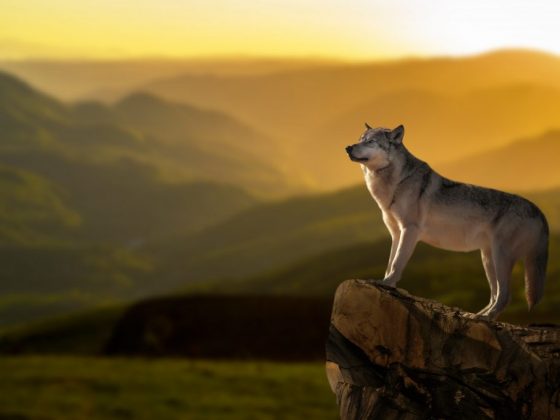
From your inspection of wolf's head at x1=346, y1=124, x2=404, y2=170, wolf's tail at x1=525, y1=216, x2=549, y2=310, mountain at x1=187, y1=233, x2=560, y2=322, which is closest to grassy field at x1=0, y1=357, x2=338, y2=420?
mountain at x1=187, y1=233, x2=560, y2=322

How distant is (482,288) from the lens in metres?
72.3

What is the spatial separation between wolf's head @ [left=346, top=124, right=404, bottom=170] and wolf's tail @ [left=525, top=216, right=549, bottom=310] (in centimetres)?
288

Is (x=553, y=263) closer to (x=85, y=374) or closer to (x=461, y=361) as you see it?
(x=85, y=374)

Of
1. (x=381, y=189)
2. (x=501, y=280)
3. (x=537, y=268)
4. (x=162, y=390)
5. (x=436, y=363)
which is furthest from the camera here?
(x=162, y=390)

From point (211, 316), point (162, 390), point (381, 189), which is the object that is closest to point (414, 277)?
point (211, 316)

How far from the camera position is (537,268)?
12852 mm

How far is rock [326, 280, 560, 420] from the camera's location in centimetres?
1215

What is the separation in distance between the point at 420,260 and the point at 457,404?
10856 centimetres

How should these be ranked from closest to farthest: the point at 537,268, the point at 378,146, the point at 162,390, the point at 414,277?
the point at 378,146 → the point at 537,268 → the point at 162,390 → the point at 414,277

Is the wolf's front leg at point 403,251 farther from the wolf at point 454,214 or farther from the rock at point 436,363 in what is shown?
the rock at point 436,363

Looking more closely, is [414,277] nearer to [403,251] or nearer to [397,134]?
[403,251]

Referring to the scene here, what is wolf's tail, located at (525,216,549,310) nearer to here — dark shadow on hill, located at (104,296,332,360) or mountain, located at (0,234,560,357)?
mountain, located at (0,234,560,357)

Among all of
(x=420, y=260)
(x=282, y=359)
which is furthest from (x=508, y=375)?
(x=420, y=260)

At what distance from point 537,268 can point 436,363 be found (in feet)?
8.01
